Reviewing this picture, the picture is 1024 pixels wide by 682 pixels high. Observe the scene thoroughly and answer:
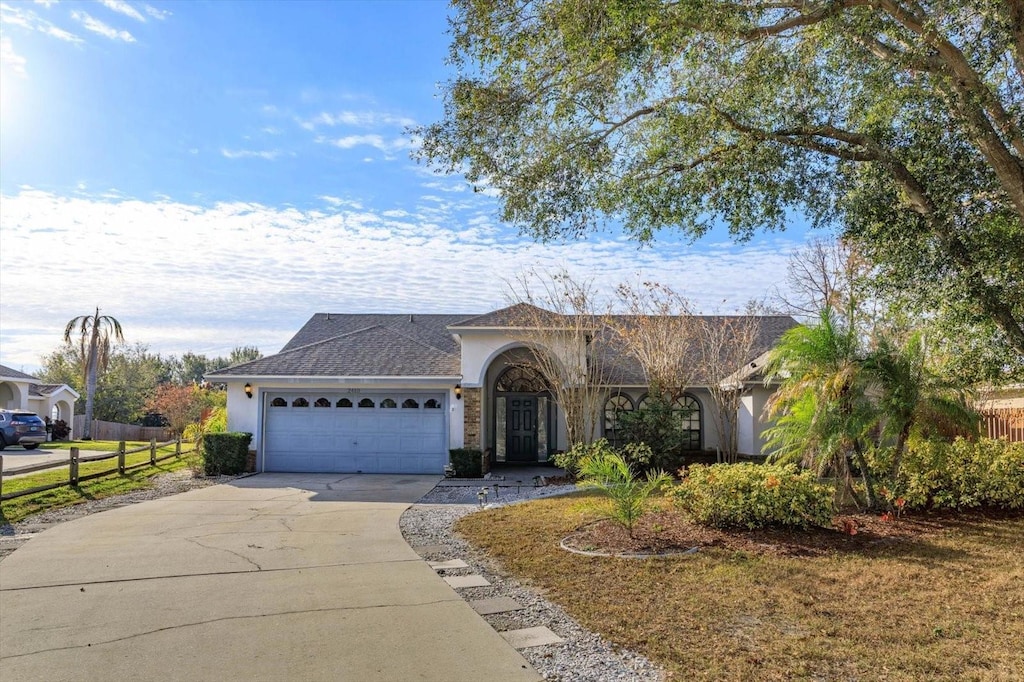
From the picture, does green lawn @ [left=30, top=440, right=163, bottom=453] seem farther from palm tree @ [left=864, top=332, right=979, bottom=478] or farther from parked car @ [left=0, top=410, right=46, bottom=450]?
palm tree @ [left=864, top=332, right=979, bottom=478]

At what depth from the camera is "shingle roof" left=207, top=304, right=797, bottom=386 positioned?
17.9 m

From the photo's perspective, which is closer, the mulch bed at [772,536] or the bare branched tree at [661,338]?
the mulch bed at [772,536]

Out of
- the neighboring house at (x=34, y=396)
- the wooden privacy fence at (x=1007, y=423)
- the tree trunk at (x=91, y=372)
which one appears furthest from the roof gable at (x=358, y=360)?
the neighboring house at (x=34, y=396)

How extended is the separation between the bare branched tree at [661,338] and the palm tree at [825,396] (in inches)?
257

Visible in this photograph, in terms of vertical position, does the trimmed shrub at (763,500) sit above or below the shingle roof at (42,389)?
below

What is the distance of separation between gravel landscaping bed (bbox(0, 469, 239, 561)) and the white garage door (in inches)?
71.2

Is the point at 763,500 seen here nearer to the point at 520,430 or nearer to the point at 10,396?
the point at 520,430

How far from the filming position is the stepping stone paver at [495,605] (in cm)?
623

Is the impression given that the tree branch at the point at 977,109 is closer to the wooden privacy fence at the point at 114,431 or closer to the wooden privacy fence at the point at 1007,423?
the wooden privacy fence at the point at 1007,423

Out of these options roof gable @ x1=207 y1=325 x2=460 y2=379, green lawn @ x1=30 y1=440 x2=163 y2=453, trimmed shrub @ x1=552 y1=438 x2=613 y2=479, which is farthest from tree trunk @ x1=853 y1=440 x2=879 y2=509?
green lawn @ x1=30 y1=440 x2=163 y2=453

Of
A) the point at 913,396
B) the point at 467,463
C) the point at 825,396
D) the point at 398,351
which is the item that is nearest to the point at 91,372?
the point at 398,351

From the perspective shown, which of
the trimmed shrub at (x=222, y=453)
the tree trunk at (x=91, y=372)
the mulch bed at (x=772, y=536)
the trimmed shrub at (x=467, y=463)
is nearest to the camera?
the mulch bed at (x=772, y=536)

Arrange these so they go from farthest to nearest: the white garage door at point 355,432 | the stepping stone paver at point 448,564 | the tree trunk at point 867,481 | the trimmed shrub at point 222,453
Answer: the white garage door at point 355,432
the trimmed shrub at point 222,453
the tree trunk at point 867,481
the stepping stone paver at point 448,564

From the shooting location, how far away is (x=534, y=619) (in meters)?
5.95
